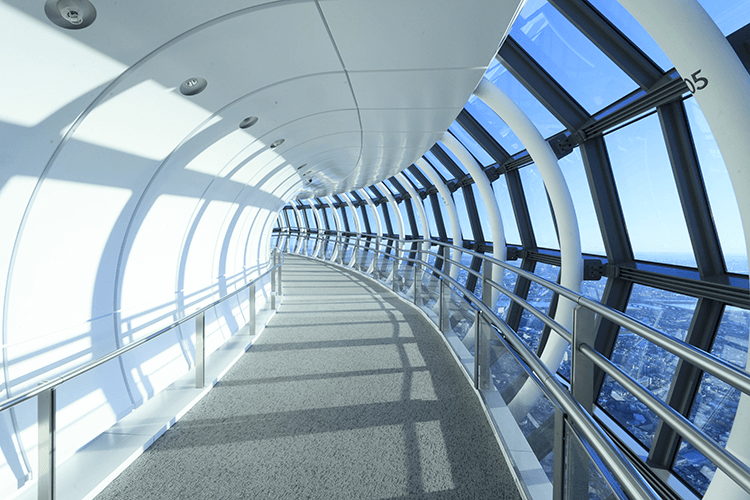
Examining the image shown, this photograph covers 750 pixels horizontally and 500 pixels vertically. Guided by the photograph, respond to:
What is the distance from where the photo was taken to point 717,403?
544 centimetres

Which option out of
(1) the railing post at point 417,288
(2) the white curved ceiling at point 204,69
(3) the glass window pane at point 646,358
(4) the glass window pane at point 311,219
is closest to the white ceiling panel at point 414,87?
(2) the white curved ceiling at point 204,69

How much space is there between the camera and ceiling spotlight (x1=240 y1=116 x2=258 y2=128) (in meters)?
4.53

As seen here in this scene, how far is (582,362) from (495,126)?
344 inches

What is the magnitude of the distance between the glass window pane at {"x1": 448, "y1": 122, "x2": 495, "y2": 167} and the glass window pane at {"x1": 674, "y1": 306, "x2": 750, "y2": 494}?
6753 mm

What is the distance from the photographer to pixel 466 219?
50.4 ft

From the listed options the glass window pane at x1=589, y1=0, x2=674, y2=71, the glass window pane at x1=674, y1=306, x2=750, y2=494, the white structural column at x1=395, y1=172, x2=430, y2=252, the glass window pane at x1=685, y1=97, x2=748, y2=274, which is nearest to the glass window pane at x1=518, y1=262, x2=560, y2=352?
the glass window pane at x1=674, y1=306, x2=750, y2=494

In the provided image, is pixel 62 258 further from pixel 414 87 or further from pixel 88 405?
pixel 414 87

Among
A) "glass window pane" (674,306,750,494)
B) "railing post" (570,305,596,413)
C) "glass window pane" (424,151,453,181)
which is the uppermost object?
"glass window pane" (424,151,453,181)

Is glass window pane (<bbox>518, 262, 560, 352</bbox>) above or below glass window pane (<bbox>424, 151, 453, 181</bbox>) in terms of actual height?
below

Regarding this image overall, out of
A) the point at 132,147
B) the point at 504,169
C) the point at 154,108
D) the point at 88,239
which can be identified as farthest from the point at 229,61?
the point at 504,169

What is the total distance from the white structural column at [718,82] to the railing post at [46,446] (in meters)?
4.33

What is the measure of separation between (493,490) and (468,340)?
181cm

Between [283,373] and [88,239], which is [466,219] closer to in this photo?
[283,373]

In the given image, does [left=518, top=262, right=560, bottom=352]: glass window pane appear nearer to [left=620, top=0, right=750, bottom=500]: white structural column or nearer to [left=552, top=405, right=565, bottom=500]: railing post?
[left=620, top=0, right=750, bottom=500]: white structural column
